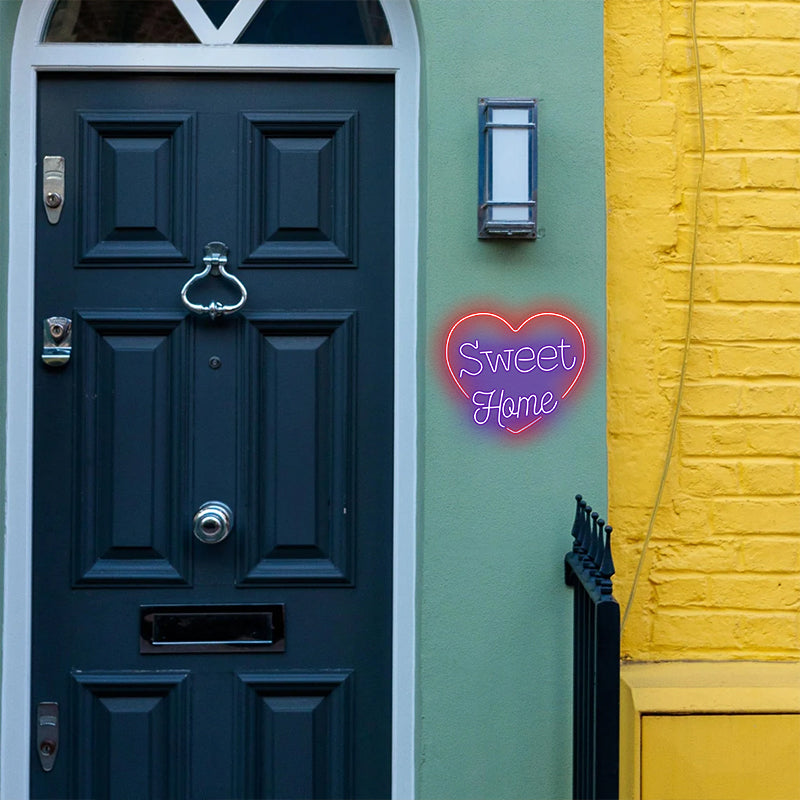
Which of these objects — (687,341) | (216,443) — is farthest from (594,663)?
(216,443)

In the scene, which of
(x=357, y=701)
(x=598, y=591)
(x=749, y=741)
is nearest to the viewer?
(x=598, y=591)

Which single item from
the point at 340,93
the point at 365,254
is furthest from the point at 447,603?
the point at 340,93

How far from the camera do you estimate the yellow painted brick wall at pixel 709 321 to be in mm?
3195

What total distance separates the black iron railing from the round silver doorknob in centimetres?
101

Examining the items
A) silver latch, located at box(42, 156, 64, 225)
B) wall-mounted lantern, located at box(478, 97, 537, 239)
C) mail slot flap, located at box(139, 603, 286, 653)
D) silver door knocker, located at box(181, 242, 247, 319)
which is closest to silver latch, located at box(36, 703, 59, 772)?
mail slot flap, located at box(139, 603, 286, 653)

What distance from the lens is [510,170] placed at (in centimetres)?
301

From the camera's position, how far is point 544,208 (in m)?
3.07

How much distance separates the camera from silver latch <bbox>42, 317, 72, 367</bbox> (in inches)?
125

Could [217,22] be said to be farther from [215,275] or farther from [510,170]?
[510,170]

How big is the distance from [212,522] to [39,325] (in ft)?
2.61

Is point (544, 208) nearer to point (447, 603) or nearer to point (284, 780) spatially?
point (447, 603)

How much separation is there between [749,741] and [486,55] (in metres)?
2.11

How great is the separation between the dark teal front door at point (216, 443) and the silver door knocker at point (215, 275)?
3cm

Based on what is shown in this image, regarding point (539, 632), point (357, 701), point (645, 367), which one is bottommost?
point (357, 701)
